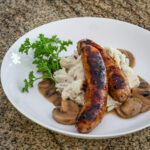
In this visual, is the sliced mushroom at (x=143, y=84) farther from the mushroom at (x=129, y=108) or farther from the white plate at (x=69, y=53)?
the mushroom at (x=129, y=108)

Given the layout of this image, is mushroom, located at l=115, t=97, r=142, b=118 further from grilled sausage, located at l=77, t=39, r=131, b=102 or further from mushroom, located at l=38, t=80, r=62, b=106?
mushroom, located at l=38, t=80, r=62, b=106

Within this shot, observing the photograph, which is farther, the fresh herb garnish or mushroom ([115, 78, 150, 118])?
the fresh herb garnish

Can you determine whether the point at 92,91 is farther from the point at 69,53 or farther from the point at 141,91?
the point at 69,53

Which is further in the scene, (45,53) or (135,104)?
(45,53)

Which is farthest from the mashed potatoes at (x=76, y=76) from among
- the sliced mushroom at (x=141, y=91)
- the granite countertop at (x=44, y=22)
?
the granite countertop at (x=44, y=22)

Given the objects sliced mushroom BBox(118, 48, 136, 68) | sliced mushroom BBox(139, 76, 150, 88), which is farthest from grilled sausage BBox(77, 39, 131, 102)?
sliced mushroom BBox(118, 48, 136, 68)

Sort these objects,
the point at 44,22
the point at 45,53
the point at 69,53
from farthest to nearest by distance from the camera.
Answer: the point at 44,22 < the point at 69,53 < the point at 45,53

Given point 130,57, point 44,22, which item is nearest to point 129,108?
point 130,57
